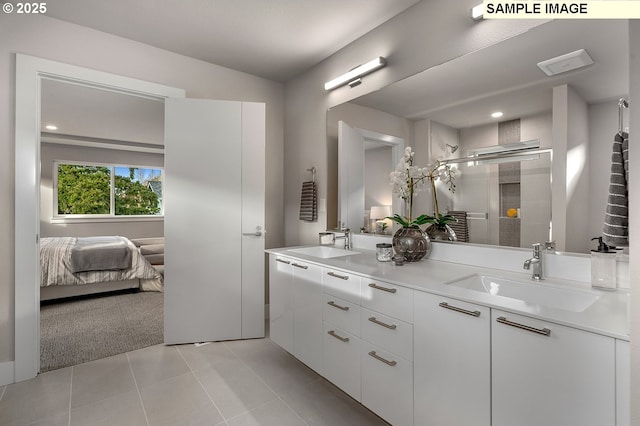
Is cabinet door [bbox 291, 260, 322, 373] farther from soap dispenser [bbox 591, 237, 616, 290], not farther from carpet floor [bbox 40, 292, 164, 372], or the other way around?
carpet floor [bbox 40, 292, 164, 372]

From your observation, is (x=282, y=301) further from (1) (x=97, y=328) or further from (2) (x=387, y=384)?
(1) (x=97, y=328)

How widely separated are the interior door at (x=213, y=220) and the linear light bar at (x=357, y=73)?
701 mm

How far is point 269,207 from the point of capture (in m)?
3.50

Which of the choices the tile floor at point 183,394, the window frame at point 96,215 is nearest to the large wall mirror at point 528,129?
the tile floor at point 183,394

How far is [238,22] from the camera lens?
7.85ft

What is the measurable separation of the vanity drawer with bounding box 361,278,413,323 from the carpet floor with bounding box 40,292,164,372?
2.21 m

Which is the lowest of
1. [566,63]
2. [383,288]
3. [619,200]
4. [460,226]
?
[383,288]

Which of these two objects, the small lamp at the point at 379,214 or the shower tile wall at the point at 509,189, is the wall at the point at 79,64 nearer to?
the small lamp at the point at 379,214

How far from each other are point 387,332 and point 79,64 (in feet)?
9.61

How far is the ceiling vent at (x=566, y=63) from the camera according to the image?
4.70ft

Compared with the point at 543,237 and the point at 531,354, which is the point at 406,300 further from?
the point at 543,237

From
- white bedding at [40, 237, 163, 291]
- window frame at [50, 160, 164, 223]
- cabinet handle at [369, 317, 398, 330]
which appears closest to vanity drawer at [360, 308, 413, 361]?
cabinet handle at [369, 317, 398, 330]

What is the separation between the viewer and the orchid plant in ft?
6.56

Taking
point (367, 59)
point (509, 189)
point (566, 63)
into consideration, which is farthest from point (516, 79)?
point (367, 59)
